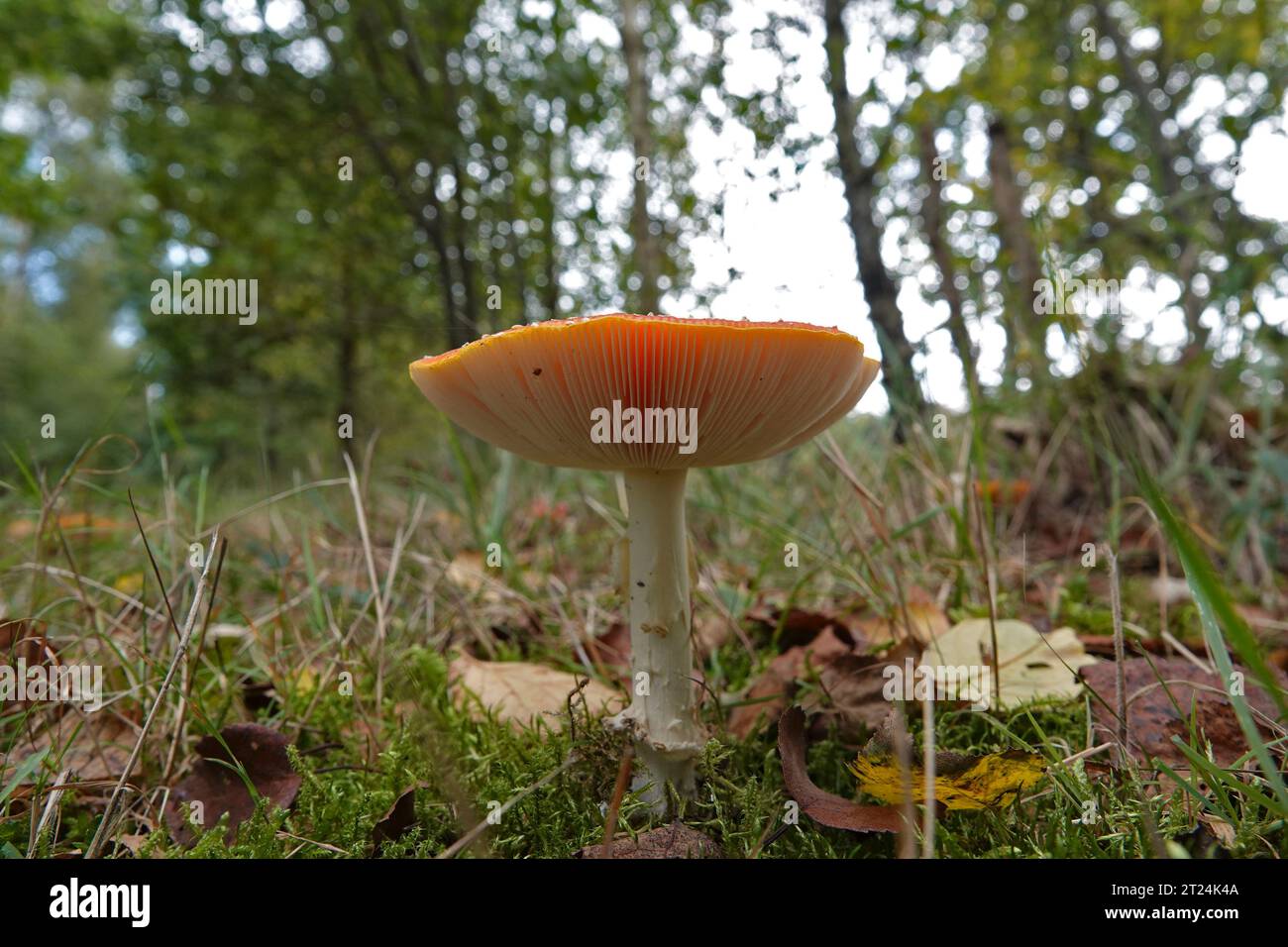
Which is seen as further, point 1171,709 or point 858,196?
point 858,196

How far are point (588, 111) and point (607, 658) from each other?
4.99 metres

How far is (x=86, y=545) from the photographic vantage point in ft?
7.89

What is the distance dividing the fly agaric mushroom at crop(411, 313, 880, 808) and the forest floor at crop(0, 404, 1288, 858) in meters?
0.14

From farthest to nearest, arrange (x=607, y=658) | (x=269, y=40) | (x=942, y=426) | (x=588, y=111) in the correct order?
1. (x=269, y=40)
2. (x=588, y=111)
3. (x=942, y=426)
4. (x=607, y=658)

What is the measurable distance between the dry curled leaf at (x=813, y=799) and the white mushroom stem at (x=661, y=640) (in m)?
0.20

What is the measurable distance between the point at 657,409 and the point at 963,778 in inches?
36.1

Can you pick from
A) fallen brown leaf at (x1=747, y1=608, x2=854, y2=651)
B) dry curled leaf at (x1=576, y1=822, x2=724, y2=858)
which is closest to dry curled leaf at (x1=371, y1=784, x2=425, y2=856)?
dry curled leaf at (x1=576, y1=822, x2=724, y2=858)

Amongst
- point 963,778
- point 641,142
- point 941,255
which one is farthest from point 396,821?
point 641,142

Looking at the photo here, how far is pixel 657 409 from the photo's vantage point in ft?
4.56

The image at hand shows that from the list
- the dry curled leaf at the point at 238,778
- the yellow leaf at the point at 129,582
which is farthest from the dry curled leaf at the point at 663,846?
the yellow leaf at the point at 129,582

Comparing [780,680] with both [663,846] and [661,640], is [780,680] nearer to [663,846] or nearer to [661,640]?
[661,640]
